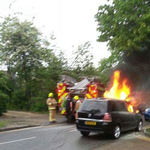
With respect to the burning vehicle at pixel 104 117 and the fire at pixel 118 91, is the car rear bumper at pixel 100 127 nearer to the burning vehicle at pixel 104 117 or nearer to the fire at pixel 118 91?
the burning vehicle at pixel 104 117

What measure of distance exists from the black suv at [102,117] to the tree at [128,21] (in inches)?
180

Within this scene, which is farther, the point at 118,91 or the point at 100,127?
the point at 118,91

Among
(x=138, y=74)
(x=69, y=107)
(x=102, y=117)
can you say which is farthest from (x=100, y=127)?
(x=138, y=74)

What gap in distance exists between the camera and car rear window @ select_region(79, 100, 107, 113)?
399 inches

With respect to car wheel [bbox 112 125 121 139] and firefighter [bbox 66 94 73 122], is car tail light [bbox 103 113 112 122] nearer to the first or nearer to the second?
car wheel [bbox 112 125 121 139]

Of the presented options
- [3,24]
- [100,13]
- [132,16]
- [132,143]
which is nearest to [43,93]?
[3,24]

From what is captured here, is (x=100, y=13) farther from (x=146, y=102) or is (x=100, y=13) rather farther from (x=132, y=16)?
(x=146, y=102)

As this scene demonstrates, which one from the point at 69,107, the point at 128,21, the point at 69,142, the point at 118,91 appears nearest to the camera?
the point at 69,142

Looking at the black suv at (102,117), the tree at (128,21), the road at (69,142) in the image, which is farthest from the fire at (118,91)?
the black suv at (102,117)

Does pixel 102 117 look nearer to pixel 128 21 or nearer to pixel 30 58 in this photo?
pixel 128 21

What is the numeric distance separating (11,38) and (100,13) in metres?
7.72

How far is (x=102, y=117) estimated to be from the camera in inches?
390

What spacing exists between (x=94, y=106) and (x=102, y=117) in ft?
2.06

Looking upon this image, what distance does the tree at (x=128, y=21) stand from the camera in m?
13.5
